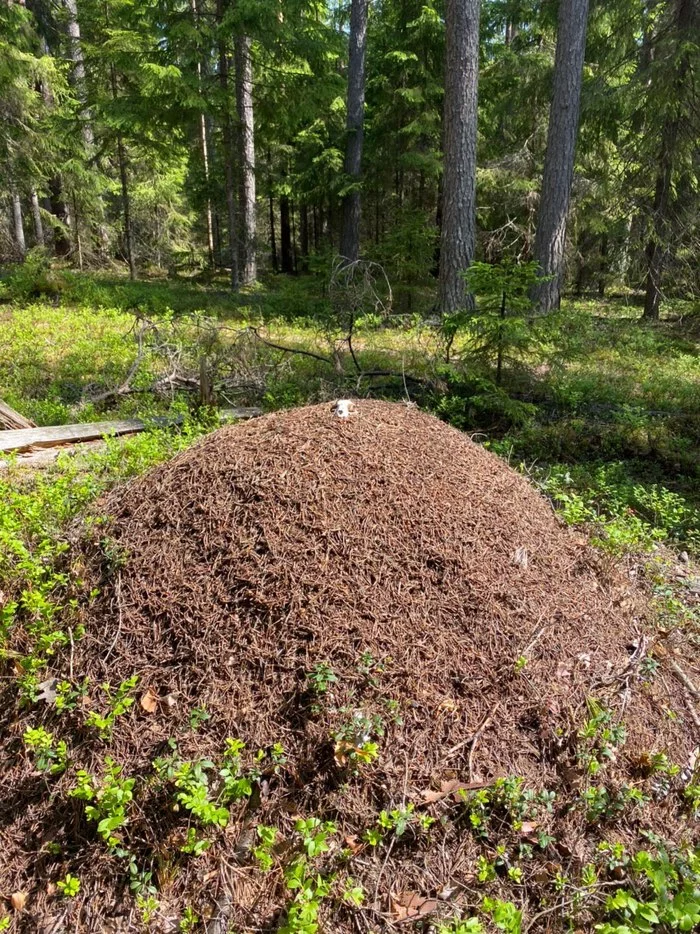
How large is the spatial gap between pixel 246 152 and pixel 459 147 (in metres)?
5.85

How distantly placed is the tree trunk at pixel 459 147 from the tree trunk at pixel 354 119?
12.4 ft

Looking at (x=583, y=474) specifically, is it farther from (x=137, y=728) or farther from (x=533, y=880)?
(x=137, y=728)

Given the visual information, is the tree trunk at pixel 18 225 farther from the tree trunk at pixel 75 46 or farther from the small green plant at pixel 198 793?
the small green plant at pixel 198 793

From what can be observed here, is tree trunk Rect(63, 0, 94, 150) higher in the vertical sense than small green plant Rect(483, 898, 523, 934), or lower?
higher

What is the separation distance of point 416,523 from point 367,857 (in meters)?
1.55

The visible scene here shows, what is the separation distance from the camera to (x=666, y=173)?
11609 mm

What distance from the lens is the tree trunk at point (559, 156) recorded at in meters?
9.92

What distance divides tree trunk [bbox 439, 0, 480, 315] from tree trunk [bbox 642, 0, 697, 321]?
4429 mm

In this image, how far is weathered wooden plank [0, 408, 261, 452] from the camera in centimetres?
496

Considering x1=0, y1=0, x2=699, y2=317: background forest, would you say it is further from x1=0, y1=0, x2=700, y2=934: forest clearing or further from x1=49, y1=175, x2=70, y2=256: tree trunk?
x1=0, y1=0, x2=700, y2=934: forest clearing

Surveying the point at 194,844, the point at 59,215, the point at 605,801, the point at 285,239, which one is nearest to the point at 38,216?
the point at 59,215

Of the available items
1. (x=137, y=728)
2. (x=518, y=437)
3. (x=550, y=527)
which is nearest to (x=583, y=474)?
(x=518, y=437)

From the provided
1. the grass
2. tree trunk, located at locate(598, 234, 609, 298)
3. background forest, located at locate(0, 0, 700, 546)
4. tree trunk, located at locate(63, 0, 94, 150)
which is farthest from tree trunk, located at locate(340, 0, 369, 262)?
tree trunk, located at locate(598, 234, 609, 298)

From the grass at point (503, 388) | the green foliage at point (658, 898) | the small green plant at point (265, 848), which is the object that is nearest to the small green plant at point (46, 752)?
the small green plant at point (265, 848)
